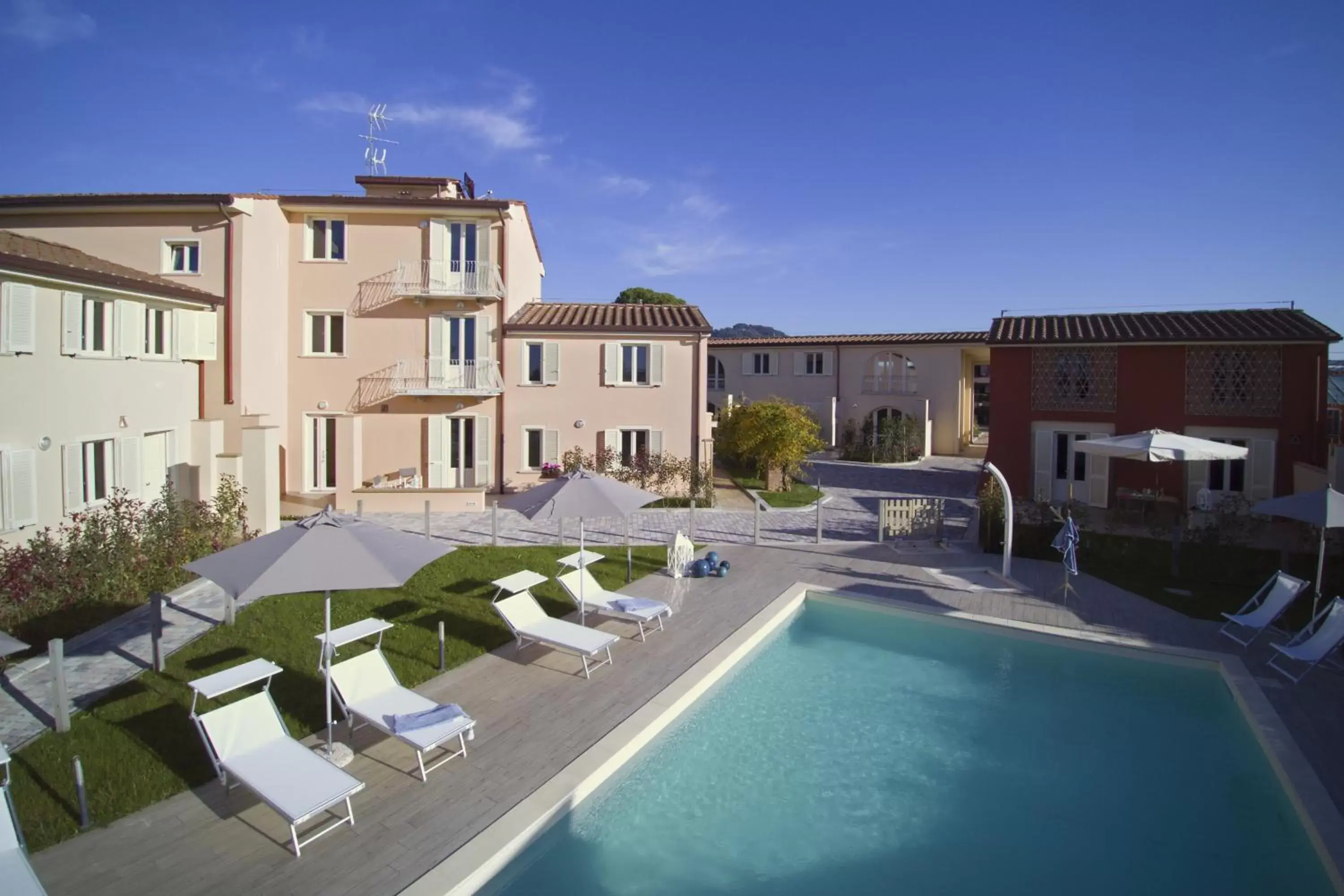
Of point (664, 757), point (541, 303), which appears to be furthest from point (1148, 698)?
point (541, 303)

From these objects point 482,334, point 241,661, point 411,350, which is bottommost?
point 241,661

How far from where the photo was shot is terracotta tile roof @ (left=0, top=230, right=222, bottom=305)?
37.0 ft

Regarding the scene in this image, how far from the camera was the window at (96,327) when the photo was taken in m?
13.2

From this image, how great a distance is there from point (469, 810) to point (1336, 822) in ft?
23.7

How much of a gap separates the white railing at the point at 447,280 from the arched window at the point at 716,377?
18947 mm

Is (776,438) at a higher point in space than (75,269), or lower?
lower

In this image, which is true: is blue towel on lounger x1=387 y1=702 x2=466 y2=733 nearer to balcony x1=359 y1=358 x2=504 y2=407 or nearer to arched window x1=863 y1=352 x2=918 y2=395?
balcony x1=359 y1=358 x2=504 y2=407

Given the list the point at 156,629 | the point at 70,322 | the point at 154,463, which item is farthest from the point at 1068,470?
the point at 70,322

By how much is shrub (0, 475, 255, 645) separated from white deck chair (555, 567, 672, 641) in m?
5.64

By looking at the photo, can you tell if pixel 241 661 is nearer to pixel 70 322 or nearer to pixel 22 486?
pixel 22 486

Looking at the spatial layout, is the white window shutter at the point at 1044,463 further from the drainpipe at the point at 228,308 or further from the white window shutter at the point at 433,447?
the drainpipe at the point at 228,308

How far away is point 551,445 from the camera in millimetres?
22828

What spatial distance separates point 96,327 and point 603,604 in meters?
10.7

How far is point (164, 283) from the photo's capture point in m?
15.5
